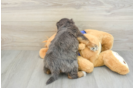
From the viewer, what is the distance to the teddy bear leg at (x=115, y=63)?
0.98 metres

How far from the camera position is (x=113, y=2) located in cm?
116

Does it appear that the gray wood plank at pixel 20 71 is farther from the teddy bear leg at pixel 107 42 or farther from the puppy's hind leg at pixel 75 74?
the teddy bear leg at pixel 107 42

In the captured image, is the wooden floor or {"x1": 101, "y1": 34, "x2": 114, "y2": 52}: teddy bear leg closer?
the wooden floor

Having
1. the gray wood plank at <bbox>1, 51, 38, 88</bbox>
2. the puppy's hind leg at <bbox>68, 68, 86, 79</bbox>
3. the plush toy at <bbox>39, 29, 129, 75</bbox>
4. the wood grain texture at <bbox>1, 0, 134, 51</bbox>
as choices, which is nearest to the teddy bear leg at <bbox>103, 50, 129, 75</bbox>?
the plush toy at <bbox>39, 29, 129, 75</bbox>

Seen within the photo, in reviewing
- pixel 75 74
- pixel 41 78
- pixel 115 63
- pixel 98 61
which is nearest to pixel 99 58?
pixel 98 61

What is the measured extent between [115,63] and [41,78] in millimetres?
631

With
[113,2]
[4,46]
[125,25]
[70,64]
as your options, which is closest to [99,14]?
[113,2]

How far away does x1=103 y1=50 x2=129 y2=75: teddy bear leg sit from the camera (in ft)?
3.22

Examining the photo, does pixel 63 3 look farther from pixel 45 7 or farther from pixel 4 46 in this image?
pixel 4 46

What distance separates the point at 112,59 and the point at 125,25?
0.45 m

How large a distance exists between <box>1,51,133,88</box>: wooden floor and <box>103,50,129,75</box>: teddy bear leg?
49 millimetres

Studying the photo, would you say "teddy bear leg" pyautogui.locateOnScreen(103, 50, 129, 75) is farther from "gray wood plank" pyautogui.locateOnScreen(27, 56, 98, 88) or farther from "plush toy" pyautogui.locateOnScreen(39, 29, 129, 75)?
"gray wood plank" pyautogui.locateOnScreen(27, 56, 98, 88)

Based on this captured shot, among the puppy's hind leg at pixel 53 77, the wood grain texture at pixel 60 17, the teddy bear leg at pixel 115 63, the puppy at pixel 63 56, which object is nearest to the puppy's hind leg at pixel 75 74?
the puppy at pixel 63 56

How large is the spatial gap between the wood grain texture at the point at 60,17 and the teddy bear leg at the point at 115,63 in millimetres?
350
